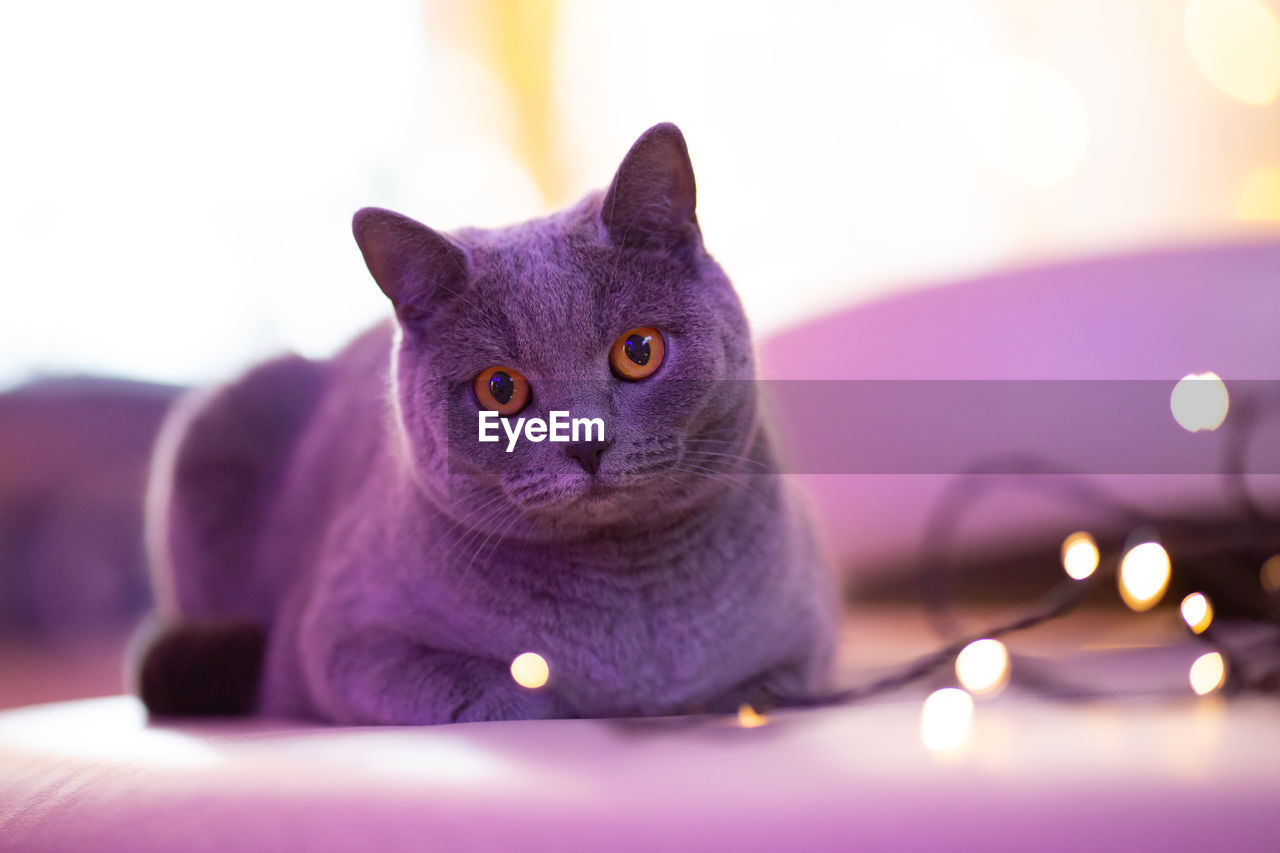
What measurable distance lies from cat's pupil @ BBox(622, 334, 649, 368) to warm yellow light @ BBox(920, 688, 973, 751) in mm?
400

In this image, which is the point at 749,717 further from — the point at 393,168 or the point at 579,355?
the point at 393,168

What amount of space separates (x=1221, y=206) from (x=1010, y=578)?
1.17 metres

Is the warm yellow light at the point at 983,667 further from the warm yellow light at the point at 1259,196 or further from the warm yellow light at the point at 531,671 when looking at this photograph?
the warm yellow light at the point at 1259,196

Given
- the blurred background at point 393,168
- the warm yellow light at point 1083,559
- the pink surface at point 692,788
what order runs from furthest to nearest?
1. the blurred background at point 393,168
2. the warm yellow light at point 1083,559
3. the pink surface at point 692,788

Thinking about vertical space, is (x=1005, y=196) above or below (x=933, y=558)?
above

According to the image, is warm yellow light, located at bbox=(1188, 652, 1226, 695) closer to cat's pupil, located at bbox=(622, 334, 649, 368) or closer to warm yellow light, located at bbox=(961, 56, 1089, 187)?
cat's pupil, located at bbox=(622, 334, 649, 368)

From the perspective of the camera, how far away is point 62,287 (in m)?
1.79

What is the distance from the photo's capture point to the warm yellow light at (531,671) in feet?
2.81

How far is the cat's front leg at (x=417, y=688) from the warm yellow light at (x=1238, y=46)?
6.86ft

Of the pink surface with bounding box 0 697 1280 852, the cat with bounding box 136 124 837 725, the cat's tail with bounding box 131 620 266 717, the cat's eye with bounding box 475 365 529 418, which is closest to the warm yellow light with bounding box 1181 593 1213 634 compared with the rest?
the pink surface with bounding box 0 697 1280 852

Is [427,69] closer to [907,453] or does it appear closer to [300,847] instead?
[907,453]

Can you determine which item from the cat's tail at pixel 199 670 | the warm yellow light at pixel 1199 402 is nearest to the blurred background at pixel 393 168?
the warm yellow light at pixel 1199 402

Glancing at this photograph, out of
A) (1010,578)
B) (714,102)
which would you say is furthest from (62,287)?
(1010,578)

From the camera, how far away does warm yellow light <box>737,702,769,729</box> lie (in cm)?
79
